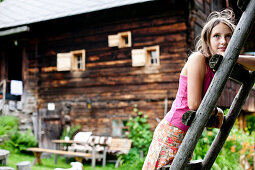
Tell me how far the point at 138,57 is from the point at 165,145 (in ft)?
27.1

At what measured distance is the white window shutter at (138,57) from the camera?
Result: 1028 centimetres

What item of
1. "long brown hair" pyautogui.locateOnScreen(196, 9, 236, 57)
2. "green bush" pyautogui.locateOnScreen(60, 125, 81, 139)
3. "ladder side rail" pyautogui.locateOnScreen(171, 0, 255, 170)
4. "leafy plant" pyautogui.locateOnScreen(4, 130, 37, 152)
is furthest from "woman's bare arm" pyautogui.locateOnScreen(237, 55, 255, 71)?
"leafy plant" pyautogui.locateOnScreen(4, 130, 37, 152)

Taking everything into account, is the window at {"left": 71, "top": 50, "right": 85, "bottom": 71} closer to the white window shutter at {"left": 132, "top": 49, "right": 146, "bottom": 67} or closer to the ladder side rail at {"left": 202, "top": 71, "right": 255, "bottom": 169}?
the white window shutter at {"left": 132, "top": 49, "right": 146, "bottom": 67}

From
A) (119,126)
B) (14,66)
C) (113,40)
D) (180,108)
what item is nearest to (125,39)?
(113,40)

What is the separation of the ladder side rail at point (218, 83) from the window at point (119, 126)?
8454mm

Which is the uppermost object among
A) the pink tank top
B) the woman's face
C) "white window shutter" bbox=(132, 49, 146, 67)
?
"white window shutter" bbox=(132, 49, 146, 67)

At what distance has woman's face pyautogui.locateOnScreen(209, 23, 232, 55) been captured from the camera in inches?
88.0

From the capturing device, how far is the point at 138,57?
34.1 ft

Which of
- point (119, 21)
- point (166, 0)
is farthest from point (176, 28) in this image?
point (119, 21)

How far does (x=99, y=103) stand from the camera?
11.2 metres

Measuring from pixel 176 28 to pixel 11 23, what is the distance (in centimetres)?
665

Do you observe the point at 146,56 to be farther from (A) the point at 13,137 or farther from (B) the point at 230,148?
(A) the point at 13,137

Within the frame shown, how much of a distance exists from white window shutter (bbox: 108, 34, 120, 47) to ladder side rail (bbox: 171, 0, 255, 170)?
8.78 m

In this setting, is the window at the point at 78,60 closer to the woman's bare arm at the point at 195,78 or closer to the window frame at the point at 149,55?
the window frame at the point at 149,55
